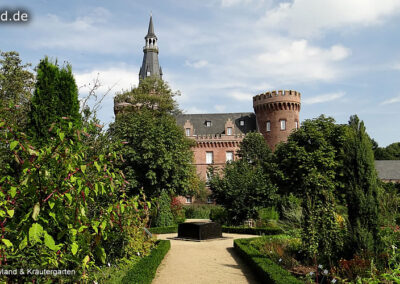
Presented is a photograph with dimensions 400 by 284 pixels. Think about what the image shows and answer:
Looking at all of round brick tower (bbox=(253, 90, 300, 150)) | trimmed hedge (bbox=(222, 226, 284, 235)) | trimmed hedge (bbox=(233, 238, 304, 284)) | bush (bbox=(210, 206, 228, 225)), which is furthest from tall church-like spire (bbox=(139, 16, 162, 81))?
trimmed hedge (bbox=(233, 238, 304, 284))

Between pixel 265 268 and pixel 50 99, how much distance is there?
8303 mm

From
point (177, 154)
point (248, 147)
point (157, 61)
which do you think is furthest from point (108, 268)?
point (157, 61)

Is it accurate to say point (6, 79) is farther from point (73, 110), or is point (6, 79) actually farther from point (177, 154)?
point (177, 154)

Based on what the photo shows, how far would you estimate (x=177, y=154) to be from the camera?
24641 millimetres

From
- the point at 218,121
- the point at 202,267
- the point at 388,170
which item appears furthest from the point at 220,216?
the point at 388,170

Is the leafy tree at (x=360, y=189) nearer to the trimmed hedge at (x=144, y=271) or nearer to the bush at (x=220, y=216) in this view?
the trimmed hedge at (x=144, y=271)

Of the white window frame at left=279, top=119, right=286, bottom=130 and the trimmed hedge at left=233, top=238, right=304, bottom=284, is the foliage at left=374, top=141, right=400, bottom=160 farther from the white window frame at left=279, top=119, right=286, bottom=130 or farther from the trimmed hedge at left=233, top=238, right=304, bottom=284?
the trimmed hedge at left=233, top=238, right=304, bottom=284

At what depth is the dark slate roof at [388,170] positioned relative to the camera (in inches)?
1882

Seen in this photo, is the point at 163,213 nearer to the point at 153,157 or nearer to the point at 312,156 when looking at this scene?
the point at 153,157

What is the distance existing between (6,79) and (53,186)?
54.5ft

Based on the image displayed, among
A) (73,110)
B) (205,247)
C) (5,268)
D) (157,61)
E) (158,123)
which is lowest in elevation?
(205,247)

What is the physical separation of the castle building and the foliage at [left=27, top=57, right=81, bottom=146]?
29319mm

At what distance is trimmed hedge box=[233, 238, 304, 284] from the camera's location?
721cm

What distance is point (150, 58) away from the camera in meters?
49.1
